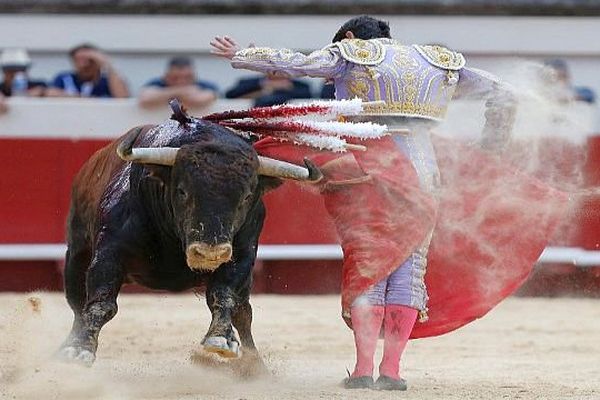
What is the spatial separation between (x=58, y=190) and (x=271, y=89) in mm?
1333

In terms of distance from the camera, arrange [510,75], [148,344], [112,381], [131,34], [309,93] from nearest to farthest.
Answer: [112,381], [510,75], [148,344], [309,93], [131,34]

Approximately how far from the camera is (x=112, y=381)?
5426 mm

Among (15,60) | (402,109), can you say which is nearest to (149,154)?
(402,109)

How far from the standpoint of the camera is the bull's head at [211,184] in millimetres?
4828

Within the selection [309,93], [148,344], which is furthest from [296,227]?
[148,344]

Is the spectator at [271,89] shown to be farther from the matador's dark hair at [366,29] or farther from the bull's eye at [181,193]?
the bull's eye at [181,193]

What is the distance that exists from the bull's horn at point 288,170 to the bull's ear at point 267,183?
6cm

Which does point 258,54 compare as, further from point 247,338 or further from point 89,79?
point 89,79


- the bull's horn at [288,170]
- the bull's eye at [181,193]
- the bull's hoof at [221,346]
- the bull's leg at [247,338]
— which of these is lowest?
the bull's leg at [247,338]

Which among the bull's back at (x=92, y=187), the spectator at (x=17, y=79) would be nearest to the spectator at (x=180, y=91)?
the spectator at (x=17, y=79)

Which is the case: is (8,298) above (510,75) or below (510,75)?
below

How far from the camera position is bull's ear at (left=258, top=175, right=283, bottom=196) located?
5.22 meters

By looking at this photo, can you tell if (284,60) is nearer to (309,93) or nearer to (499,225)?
(499,225)

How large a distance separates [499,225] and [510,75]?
1.83 ft
